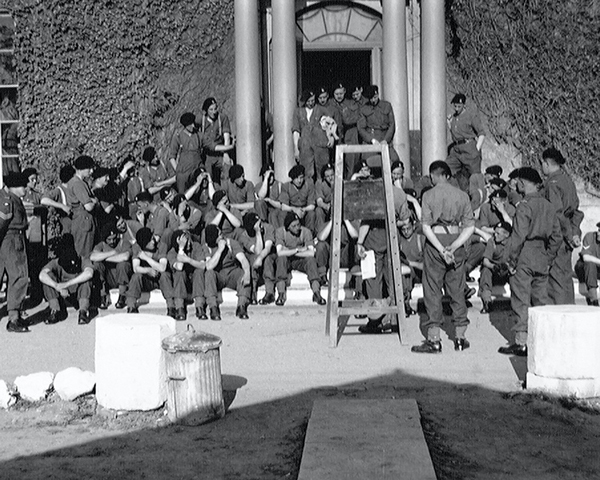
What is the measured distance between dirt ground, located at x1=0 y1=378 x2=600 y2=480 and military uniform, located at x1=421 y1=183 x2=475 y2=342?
4.87ft

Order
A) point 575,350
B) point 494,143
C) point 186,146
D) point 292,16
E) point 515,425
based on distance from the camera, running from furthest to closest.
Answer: point 494,143 → point 292,16 → point 186,146 → point 575,350 → point 515,425

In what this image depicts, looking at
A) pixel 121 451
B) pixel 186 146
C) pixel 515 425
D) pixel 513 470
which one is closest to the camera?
pixel 513 470

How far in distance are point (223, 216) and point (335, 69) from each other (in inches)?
247

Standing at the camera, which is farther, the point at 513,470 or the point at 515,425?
the point at 515,425

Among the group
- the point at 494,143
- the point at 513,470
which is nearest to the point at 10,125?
the point at 494,143

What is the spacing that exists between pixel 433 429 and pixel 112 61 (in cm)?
1065

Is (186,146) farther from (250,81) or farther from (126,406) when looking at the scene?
(126,406)

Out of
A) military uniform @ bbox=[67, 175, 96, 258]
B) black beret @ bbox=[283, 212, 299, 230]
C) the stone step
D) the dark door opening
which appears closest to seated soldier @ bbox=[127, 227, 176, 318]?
military uniform @ bbox=[67, 175, 96, 258]

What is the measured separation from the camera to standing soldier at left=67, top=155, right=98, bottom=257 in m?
13.5

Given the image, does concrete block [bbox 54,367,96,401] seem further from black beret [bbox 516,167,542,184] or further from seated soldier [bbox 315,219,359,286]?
seated soldier [bbox 315,219,359,286]

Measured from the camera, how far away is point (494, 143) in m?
17.5

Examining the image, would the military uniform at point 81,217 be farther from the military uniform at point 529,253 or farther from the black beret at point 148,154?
the military uniform at point 529,253

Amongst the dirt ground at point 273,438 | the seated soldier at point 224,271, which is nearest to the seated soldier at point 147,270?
the seated soldier at point 224,271

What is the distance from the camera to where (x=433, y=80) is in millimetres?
16562
